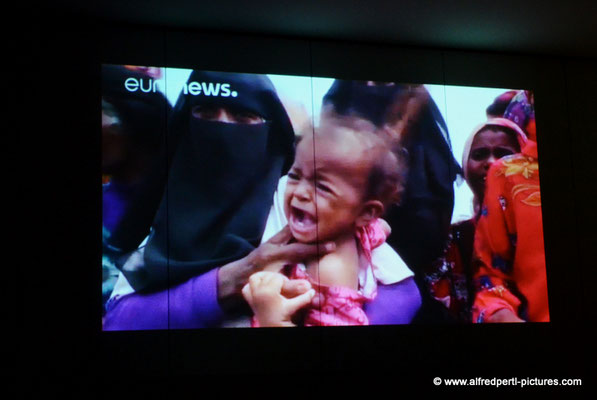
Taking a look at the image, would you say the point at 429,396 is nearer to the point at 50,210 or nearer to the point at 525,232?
the point at 525,232

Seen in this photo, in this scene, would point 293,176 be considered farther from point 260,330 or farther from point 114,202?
point 114,202

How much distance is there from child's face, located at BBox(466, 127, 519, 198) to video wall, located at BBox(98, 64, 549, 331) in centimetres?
1

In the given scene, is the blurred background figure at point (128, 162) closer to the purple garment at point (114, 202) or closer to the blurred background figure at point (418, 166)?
the purple garment at point (114, 202)

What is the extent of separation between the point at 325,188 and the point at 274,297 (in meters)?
0.95

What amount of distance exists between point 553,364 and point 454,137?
6.67 feet

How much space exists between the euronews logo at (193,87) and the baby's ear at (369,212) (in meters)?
1.35

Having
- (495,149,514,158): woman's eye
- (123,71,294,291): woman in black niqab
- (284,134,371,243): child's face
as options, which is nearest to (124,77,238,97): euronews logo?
(123,71,294,291): woman in black niqab

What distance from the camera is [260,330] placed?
6.25 metres

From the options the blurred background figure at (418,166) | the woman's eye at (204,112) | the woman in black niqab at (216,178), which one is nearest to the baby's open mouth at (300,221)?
the woman in black niqab at (216,178)

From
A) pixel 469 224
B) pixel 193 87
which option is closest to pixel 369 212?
pixel 469 224

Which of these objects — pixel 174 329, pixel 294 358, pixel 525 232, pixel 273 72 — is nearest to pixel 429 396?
pixel 294 358

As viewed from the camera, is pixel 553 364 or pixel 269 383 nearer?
pixel 269 383

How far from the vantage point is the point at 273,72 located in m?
6.61

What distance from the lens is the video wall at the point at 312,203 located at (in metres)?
6.16
